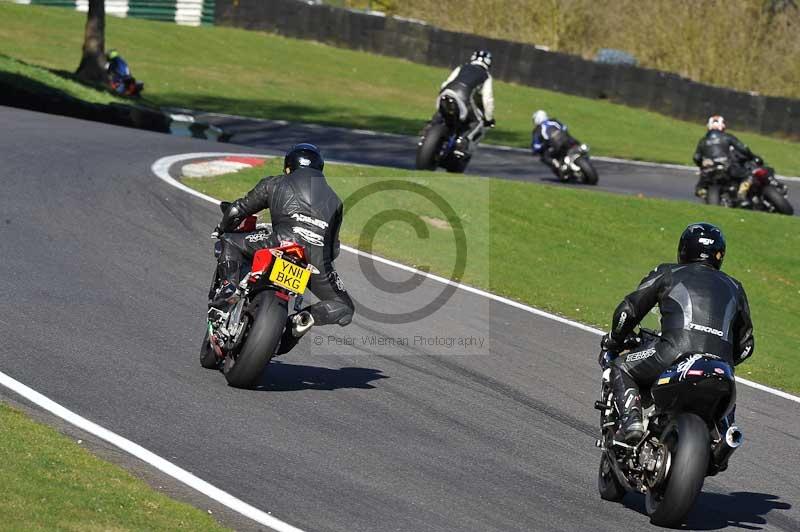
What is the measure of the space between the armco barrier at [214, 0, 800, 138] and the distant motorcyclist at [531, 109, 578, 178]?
14456mm

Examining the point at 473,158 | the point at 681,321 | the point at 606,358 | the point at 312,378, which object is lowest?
the point at 473,158

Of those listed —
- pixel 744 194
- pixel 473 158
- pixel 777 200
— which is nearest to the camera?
pixel 777 200

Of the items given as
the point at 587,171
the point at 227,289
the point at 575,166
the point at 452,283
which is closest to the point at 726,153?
the point at 587,171

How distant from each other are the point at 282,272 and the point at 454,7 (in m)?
38.9

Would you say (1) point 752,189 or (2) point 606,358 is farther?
(1) point 752,189

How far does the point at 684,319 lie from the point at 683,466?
2.94 ft

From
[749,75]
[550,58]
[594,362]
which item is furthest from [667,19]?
[594,362]

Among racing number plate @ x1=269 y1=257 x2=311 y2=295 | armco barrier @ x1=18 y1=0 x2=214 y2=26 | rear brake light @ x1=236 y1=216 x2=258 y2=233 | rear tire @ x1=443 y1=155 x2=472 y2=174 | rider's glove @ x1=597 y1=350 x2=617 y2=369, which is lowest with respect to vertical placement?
rear tire @ x1=443 y1=155 x2=472 y2=174

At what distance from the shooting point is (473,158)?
82.5ft

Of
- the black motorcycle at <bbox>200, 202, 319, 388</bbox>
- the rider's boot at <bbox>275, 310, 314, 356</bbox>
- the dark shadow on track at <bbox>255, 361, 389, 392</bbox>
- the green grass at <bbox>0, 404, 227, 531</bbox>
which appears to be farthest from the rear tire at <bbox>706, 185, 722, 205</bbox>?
the green grass at <bbox>0, 404, 227, 531</bbox>

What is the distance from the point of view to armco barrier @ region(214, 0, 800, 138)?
35.2 m

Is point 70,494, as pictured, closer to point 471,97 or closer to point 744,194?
point 471,97

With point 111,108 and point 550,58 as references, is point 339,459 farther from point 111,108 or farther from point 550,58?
point 550,58

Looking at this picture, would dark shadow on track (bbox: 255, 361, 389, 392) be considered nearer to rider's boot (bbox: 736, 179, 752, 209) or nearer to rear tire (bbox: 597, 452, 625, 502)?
rear tire (bbox: 597, 452, 625, 502)
